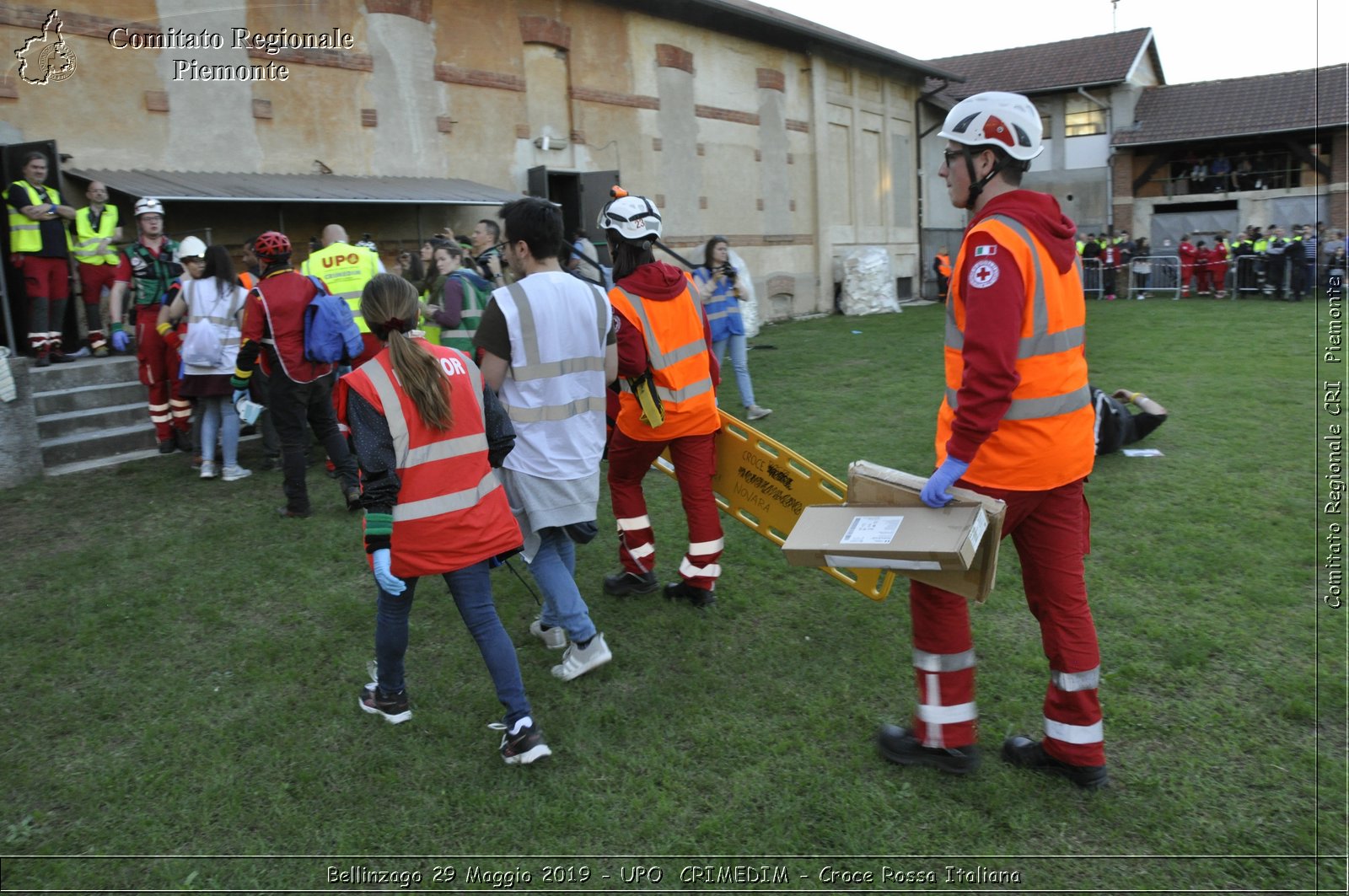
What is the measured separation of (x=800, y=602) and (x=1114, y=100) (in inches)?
1421

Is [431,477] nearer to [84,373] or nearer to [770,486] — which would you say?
[770,486]

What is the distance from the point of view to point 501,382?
13.3 ft

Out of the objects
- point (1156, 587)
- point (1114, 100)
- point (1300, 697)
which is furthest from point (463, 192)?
point (1114, 100)

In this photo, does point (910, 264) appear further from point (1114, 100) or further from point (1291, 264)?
point (1114, 100)

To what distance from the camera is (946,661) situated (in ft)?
11.2

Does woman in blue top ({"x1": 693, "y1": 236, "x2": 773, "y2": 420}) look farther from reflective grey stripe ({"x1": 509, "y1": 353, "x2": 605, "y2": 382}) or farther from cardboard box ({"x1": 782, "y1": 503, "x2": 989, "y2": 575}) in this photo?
cardboard box ({"x1": 782, "y1": 503, "x2": 989, "y2": 575})

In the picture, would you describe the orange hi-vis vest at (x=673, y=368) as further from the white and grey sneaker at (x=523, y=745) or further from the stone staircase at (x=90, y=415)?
the stone staircase at (x=90, y=415)

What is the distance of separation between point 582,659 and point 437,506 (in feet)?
3.96

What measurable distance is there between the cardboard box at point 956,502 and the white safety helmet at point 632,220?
1.99 metres

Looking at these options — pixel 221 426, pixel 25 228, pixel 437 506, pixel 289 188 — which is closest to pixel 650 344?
pixel 437 506

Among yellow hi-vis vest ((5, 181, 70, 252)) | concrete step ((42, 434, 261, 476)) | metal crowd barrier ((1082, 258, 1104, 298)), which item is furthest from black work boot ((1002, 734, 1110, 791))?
metal crowd barrier ((1082, 258, 1104, 298))

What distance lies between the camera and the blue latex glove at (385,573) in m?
3.57

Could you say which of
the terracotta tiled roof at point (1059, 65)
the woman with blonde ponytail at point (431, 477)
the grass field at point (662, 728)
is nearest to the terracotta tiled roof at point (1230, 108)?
the terracotta tiled roof at point (1059, 65)

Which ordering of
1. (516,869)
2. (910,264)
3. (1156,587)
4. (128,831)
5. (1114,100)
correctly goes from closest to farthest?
(516,869)
(128,831)
(1156,587)
(910,264)
(1114,100)
